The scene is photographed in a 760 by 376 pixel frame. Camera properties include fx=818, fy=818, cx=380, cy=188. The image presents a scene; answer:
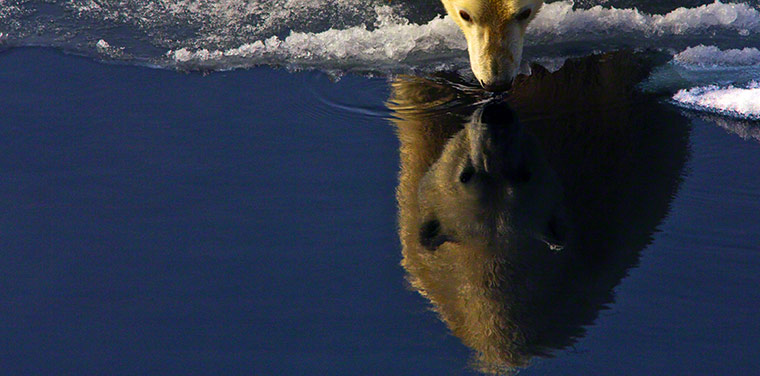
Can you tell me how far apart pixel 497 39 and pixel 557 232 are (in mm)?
1052

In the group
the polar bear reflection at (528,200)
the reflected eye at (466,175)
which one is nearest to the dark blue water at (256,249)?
the polar bear reflection at (528,200)

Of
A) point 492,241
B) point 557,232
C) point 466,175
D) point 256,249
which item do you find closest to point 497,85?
point 466,175

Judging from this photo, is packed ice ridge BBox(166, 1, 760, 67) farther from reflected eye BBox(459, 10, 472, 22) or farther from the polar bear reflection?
reflected eye BBox(459, 10, 472, 22)

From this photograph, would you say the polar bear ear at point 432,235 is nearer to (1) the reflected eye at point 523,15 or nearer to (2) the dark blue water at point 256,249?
(2) the dark blue water at point 256,249

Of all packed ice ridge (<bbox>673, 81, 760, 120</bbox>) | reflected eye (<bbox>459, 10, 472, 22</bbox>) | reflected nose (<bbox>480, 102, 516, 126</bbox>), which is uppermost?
reflected eye (<bbox>459, 10, 472, 22</bbox>)

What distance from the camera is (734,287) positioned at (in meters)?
2.84

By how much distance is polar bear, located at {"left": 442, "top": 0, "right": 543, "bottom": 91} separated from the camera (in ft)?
12.5

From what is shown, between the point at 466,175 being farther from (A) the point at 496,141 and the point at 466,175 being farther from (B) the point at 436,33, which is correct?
(B) the point at 436,33

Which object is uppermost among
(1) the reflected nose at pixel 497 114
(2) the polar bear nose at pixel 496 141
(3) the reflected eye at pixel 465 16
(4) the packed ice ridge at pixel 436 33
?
(3) the reflected eye at pixel 465 16

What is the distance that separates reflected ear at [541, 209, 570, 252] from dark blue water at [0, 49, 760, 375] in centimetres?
31

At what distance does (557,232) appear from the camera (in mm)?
3266

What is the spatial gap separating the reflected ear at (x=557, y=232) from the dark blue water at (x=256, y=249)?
0.31m

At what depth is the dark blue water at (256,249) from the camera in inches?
103

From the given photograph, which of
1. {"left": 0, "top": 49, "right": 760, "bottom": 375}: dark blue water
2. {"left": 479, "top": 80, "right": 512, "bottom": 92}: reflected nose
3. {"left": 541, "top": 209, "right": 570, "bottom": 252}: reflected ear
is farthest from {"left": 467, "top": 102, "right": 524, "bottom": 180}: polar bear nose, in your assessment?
{"left": 0, "top": 49, "right": 760, "bottom": 375}: dark blue water
